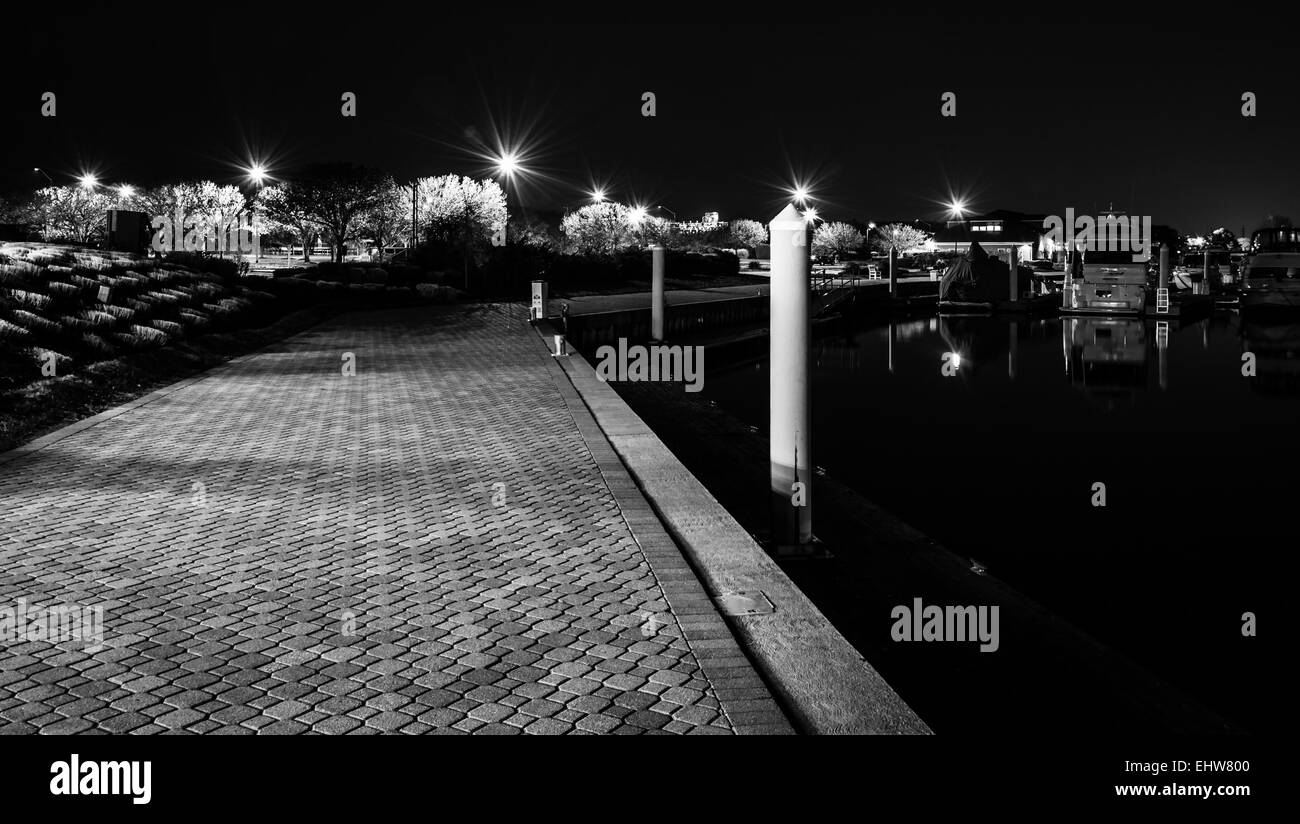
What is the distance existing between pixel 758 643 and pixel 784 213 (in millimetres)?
3413

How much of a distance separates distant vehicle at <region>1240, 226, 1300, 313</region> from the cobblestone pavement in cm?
3663

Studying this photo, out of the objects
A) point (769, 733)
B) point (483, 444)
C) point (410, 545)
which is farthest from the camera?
point (483, 444)

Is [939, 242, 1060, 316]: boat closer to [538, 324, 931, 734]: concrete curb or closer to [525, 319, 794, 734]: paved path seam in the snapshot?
[538, 324, 931, 734]: concrete curb

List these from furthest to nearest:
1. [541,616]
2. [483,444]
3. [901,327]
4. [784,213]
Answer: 1. [901,327]
2. [483,444]
3. [784,213]
4. [541,616]

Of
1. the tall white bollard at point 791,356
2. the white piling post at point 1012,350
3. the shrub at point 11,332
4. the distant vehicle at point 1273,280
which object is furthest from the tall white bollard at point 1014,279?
the tall white bollard at point 791,356

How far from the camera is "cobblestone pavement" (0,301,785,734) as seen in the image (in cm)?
417

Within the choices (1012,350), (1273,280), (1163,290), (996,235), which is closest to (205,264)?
(1012,350)

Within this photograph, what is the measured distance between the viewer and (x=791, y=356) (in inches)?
291

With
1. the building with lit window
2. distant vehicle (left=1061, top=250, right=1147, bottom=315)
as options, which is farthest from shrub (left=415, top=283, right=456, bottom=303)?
the building with lit window

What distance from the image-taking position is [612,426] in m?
10.9

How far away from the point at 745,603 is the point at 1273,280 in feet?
132

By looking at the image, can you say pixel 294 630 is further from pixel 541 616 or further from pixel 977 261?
pixel 977 261

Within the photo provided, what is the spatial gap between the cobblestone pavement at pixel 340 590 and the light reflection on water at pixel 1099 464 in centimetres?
414
